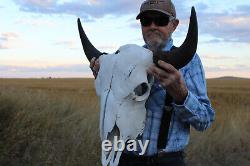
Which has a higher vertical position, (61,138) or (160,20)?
(160,20)

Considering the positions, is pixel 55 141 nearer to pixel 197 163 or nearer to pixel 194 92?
pixel 197 163

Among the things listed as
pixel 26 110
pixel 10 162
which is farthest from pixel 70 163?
pixel 26 110

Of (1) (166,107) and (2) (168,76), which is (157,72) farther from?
(1) (166,107)

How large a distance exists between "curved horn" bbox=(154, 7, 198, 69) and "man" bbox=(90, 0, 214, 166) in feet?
0.51

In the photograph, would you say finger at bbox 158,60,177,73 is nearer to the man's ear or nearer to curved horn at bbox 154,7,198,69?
curved horn at bbox 154,7,198,69

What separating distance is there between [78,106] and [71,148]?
127 inches

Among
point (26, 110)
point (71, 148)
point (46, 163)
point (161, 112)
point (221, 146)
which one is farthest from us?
point (221, 146)

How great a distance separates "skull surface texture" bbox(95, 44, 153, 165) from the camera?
114 inches

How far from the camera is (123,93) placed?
2953 millimetres

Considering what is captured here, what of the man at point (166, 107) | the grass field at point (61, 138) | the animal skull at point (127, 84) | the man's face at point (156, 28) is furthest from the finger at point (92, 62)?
the grass field at point (61, 138)

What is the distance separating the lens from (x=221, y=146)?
414 inches

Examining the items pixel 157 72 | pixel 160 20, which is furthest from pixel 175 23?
pixel 157 72

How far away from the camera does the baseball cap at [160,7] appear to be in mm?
3557

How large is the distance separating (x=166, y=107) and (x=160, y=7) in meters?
0.81
